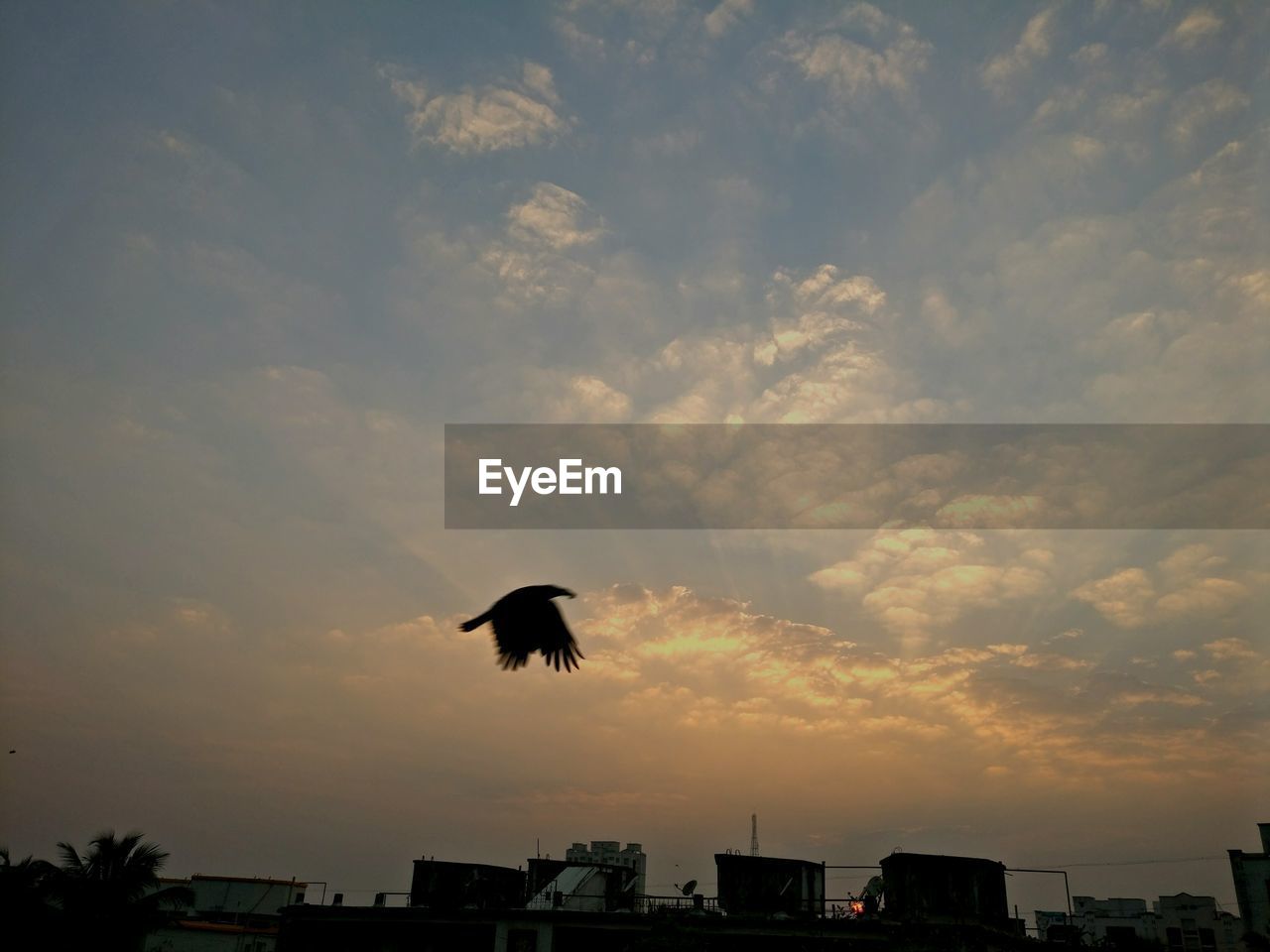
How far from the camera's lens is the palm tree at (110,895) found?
1277 inches

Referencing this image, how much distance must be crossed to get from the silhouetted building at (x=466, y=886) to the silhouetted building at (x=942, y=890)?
17840mm

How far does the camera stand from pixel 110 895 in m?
33.3

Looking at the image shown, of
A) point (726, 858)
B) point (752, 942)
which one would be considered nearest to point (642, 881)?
point (726, 858)

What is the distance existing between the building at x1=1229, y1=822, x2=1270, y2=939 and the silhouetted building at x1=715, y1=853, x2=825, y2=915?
3335 centimetres

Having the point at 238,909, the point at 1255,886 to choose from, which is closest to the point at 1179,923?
the point at 1255,886

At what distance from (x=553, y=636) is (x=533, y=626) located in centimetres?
45

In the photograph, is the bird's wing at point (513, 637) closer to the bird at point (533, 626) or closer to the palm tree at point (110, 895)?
the bird at point (533, 626)

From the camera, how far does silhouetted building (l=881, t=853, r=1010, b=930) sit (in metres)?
32.5

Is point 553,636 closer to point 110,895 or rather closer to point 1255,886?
point 110,895

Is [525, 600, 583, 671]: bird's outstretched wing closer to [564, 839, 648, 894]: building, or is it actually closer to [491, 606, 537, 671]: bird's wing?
[491, 606, 537, 671]: bird's wing

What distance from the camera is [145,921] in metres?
33.7

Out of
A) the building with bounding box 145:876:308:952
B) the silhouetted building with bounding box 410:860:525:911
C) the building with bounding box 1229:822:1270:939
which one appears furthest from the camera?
the building with bounding box 1229:822:1270:939

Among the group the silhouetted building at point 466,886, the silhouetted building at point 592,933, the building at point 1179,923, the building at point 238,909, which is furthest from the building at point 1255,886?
the building at point 238,909

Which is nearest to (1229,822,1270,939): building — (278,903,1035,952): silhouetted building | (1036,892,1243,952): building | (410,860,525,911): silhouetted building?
(1036,892,1243,952): building
